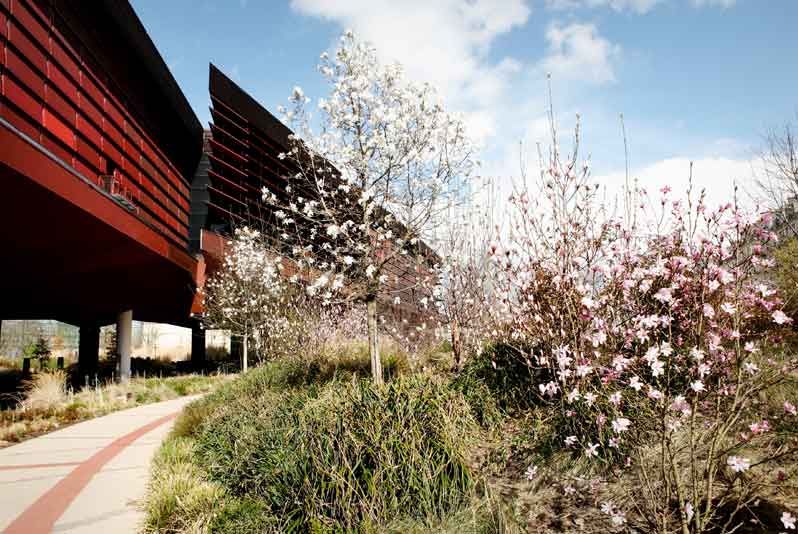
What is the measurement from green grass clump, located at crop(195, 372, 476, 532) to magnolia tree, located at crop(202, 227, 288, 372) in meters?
9.19

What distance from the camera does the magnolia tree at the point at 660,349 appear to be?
3035 millimetres

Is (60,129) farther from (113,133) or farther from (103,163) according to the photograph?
(113,133)

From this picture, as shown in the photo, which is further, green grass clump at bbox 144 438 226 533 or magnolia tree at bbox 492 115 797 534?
green grass clump at bbox 144 438 226 533

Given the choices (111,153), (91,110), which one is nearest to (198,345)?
(111,153)

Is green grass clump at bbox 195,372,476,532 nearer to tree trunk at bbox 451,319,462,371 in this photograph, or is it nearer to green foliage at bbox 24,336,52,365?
tree trunk at bbox 451,319,462,371

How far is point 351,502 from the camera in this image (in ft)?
13.0

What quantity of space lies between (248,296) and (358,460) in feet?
48.0

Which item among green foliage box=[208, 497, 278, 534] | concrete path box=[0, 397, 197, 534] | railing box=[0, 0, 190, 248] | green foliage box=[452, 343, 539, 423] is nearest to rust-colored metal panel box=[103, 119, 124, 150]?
railing box=[0, 0, 190, 248]

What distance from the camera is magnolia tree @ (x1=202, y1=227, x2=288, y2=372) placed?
633 inches

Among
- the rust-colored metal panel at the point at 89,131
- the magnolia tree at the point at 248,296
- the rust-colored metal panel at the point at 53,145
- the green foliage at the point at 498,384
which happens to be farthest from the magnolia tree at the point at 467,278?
the rust-colored metal panel at the point at 89,131

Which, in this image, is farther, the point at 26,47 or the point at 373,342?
the point at 26,47

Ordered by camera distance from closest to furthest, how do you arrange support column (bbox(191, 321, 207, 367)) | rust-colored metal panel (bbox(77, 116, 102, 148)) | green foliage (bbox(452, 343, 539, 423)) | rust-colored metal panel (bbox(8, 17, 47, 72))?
green foliage (bbox(452, 343, 539, 423)) → rust-colored metal panel (bbox(8, 17, 47, 72)) → rust-colored metal panel (bbox(77, 116, 102, 148)) → support column (bbox(191, 321, 207, 367))

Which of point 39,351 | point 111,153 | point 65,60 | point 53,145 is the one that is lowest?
point 39,351

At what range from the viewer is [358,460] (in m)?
4.13
